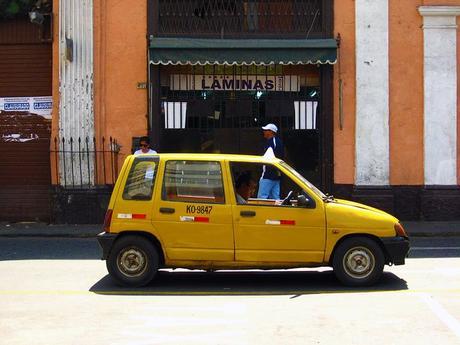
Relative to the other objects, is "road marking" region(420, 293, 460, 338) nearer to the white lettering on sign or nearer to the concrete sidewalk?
the concrete sidewalk

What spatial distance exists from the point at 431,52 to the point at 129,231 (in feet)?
29.9

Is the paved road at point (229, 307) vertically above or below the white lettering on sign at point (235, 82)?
below

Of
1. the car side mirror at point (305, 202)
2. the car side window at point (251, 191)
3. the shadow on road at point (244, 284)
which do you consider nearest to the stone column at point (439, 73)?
the shadow on road at point (244, 284)

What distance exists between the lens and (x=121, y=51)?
14766 millimetres

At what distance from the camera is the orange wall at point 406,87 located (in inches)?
576

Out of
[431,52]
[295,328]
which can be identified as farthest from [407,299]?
[431,52]

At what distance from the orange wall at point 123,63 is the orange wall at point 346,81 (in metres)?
4.21

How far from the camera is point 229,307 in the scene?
7.20m

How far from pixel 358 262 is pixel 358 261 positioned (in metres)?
0.01

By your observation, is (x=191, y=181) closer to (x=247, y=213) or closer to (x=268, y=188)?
→ (x=247, y=213)

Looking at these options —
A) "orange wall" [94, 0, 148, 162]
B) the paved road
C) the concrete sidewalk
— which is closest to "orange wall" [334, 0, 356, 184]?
the concrete sidewalk

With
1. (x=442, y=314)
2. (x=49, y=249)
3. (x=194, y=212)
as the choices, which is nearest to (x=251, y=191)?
(x=194, y=212)

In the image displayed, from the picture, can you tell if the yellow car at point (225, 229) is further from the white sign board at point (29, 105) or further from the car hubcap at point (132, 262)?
the white sign board at point (29, 105)

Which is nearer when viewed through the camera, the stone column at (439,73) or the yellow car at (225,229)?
the yellow car at (225,229)
